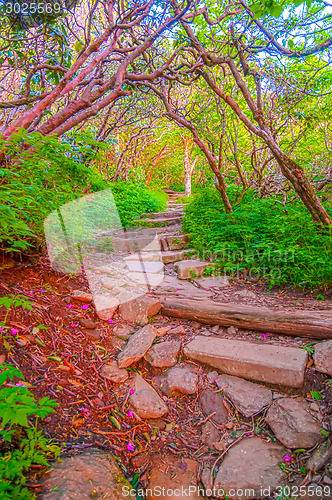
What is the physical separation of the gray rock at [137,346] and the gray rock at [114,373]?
48 millimetres

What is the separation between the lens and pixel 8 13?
323 centimetres

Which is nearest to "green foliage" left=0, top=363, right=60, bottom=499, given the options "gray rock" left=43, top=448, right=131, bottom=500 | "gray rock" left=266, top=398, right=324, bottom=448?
"gray rock" left=43, top=448, right=131, bottom=500

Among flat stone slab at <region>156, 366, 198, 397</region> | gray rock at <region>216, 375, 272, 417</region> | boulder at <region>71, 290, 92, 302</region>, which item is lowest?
gray rock at <region>216, 375, 272, 417</region>

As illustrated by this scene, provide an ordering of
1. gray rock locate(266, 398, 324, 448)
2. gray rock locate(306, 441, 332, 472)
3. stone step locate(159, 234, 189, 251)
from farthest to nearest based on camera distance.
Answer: stone step locate(159, 234, 189, 251) → gray rock locate(266, 398, 324, 448) → gray rock locate(306, 441, 332, 472)

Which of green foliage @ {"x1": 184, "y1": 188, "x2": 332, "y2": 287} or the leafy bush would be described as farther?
green foliage @ {"x1": 184, "y1": 188, "x2": 332, "y2": 287}

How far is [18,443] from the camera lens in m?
1.34

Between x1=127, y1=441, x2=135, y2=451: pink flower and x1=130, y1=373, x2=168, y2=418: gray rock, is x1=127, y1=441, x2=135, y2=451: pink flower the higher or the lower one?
the lower one

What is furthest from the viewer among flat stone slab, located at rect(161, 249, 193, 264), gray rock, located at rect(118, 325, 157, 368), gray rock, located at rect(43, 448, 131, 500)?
flat stone slab, located at rect(161, 249, 193, 264)

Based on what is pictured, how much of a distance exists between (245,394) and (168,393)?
24.0 inches

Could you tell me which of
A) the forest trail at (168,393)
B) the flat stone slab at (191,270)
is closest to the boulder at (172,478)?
the forest trail at (168,393)

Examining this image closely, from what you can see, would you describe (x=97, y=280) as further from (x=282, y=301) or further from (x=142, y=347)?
(x=282, y=301)

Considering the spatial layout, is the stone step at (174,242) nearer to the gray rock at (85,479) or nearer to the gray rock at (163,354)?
the gray rock at (163,354)

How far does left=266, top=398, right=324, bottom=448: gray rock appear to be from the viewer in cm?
166

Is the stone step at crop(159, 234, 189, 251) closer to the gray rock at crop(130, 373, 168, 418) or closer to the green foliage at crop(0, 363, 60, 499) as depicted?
the gray rock at crop(130, 373, 168, 418)
